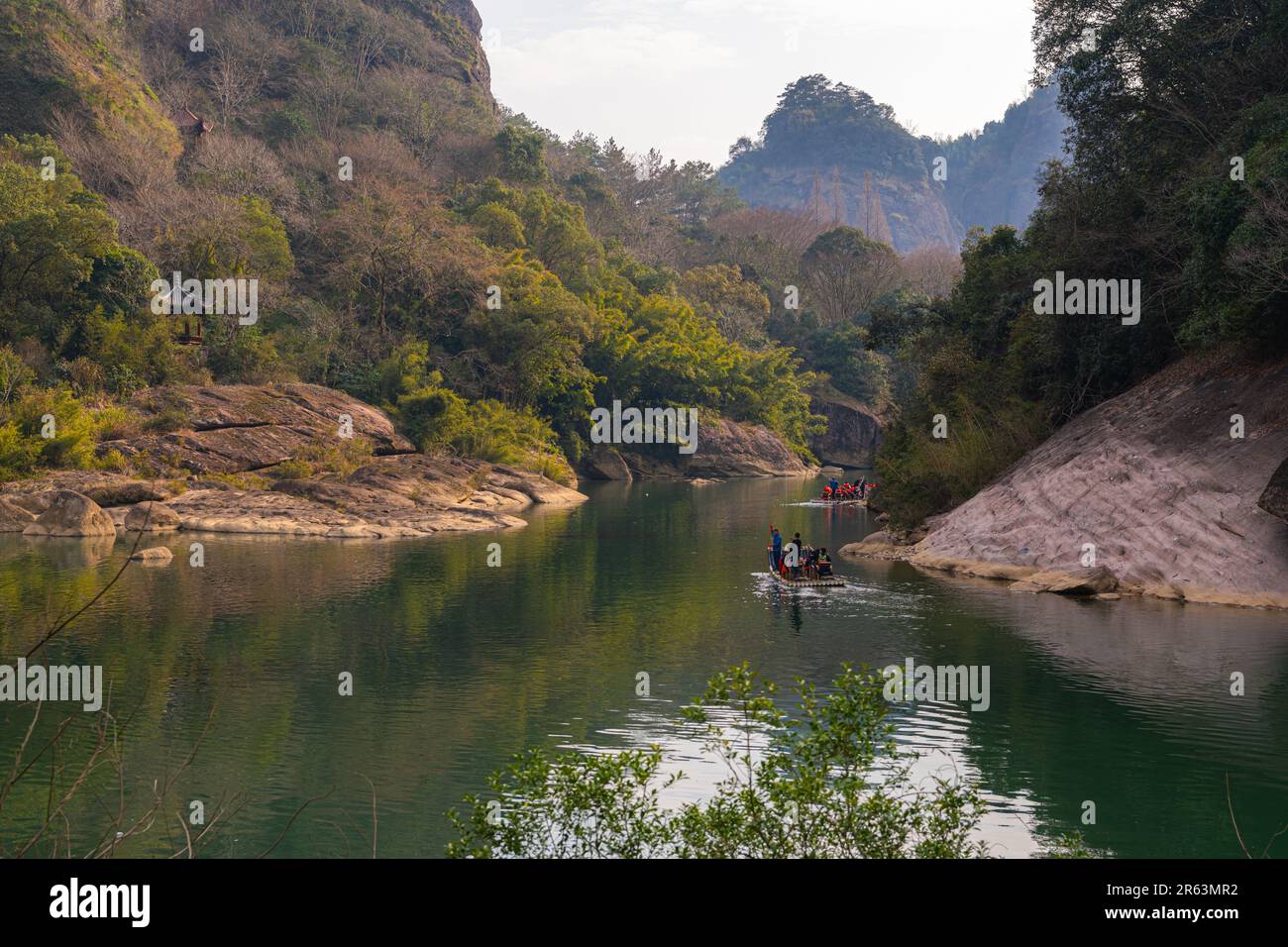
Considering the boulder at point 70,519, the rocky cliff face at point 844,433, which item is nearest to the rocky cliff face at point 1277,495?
the boulder at point 70,519

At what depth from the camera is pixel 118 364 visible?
50500 millimetres

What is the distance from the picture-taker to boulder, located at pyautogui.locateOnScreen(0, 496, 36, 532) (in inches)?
1591

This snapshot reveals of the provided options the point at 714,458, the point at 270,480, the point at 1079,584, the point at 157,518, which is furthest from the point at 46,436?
the point at 714,458

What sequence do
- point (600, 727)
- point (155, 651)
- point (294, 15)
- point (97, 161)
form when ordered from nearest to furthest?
point (600, 727) < point (155, 651) < point (97, 161) < point (294, 15)

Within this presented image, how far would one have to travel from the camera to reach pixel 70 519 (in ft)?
130

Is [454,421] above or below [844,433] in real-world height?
below

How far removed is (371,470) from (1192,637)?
3418 cm

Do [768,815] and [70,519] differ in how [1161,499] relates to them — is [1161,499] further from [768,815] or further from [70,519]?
[70,519]

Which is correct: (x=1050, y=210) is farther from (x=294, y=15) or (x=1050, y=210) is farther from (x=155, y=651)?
(x=294, y=15)

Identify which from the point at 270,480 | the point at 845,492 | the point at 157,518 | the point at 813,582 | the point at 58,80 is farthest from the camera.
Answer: the point at 58,80

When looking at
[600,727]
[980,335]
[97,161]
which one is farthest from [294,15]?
[600,727]

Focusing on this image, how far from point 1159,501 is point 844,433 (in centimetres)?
6711

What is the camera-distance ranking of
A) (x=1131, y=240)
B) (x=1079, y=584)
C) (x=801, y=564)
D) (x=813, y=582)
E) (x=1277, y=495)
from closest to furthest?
(x=1277, y=495)
(x=1079, y=584)
(x=813, y=582)
(x=801, y=564)
(x=1131, y=240)

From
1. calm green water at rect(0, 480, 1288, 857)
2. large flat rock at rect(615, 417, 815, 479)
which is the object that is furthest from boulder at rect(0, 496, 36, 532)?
large flat rock at rect(615, 417, 815, 479)
